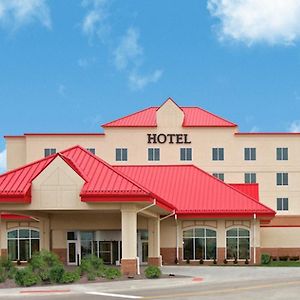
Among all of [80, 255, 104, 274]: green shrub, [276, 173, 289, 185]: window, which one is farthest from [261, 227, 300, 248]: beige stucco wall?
[80, 255, 104, 274]: green shrub

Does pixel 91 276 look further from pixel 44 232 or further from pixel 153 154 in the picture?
pixel 153 154

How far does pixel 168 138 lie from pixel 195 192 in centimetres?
2341

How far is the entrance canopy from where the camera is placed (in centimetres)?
3409

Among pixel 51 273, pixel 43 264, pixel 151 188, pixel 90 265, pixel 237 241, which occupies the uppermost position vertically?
pixel 151 188

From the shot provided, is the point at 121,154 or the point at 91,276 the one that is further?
the point at 121,154

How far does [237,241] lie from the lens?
5066 centimetres

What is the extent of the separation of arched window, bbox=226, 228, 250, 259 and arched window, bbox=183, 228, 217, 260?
1.05 meters

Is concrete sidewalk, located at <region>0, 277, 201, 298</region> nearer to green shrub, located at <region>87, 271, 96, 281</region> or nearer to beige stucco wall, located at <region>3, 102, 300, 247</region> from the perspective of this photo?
green shrub, located at <region>87, 271, 96, 281</region>

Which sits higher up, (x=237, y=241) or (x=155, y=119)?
(x=155, y=119)

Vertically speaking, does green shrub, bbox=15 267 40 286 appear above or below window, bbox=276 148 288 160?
below

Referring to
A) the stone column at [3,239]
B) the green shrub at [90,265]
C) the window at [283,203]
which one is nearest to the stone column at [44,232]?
the stone column at [3,239]

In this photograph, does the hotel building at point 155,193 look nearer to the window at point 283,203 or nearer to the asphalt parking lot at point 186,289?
the window at point 283,203

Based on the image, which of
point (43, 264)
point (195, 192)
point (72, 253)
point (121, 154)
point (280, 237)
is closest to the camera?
point (43, 264)

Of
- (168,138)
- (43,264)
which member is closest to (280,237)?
(168,138)
